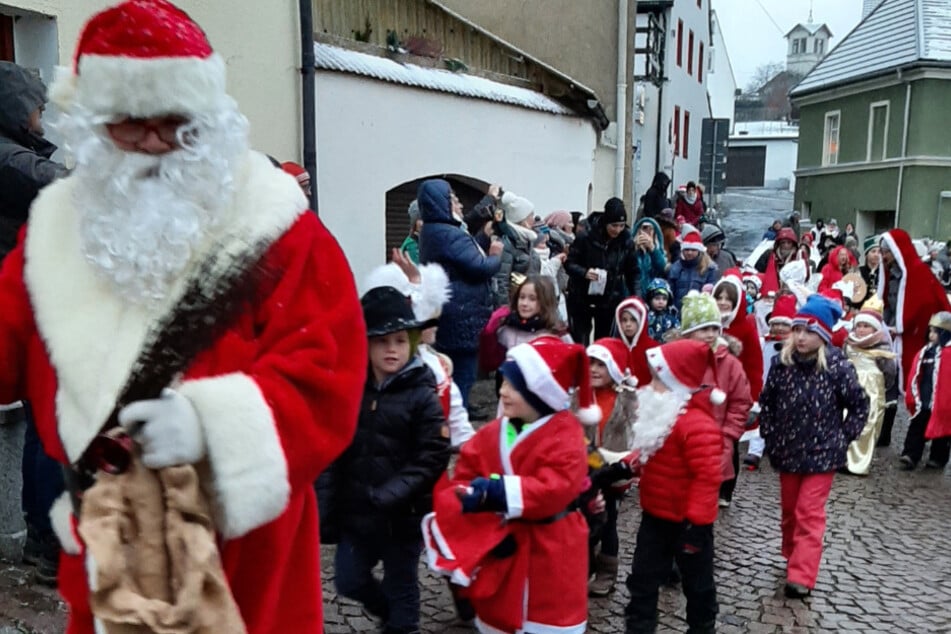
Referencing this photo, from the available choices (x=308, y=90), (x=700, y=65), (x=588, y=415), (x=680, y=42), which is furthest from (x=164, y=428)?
(x=700, y=65)

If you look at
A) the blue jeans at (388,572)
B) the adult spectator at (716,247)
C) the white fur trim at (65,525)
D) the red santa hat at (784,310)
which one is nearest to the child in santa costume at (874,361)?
the red santa hat at (784,310)

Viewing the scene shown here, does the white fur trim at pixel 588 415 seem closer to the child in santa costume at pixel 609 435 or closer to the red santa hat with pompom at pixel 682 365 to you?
the child in santa costume at pixel 609 435

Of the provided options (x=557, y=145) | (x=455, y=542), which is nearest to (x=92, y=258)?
(x=455, y=542)

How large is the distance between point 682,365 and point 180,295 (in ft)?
8.84

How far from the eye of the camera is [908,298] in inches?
326

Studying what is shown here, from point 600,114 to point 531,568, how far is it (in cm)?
1202

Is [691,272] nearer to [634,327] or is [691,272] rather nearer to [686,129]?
[634,327]

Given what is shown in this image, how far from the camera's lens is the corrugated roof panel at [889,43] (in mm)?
25547

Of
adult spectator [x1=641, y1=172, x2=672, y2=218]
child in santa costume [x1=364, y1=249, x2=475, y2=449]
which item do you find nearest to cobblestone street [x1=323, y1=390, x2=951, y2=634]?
child in santa costume [x1=364, y1=249, x2=475, y2=449]

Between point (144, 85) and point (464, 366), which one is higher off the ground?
point (144, 85)

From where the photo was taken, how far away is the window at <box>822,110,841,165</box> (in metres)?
29.8

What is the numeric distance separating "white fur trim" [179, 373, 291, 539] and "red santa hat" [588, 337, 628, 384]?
9.97ft

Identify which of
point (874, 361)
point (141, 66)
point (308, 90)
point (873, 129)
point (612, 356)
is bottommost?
point (874, 361)

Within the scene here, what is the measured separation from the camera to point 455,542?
3.35 meters
